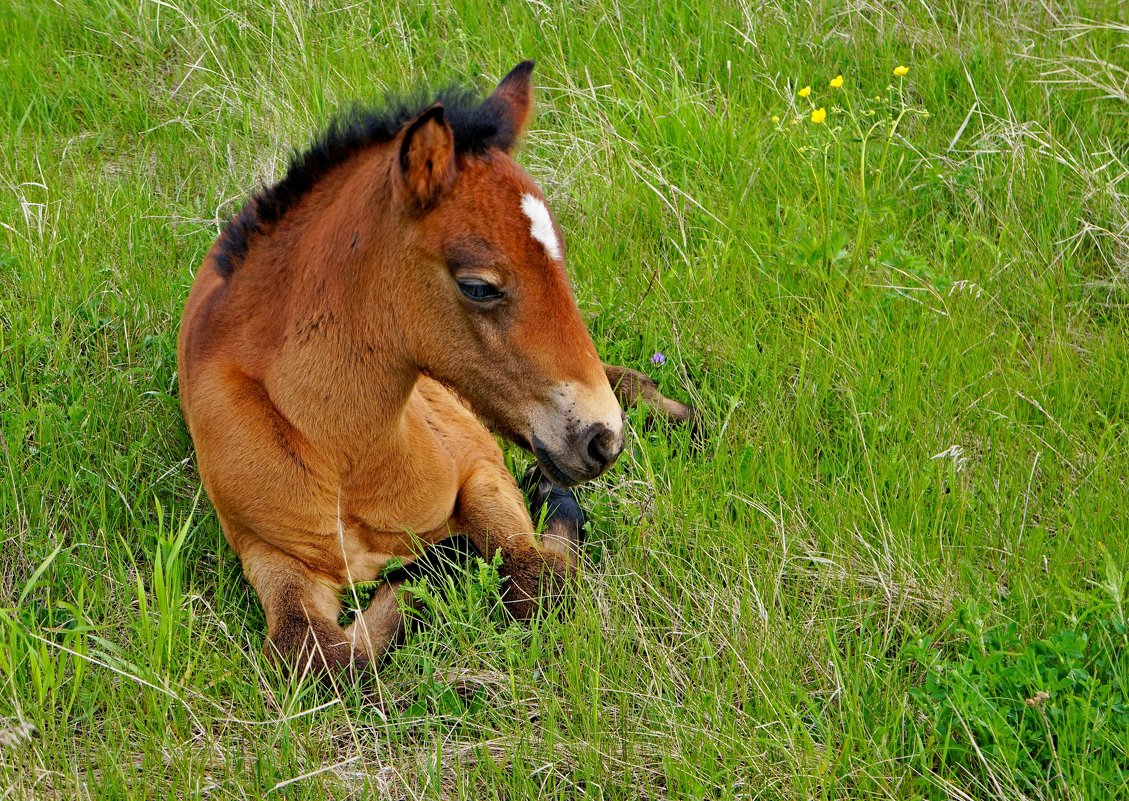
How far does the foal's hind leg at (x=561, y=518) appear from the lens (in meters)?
4.02

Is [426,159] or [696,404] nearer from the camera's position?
[426,159]

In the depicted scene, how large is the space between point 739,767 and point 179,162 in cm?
443

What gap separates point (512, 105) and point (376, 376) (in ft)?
3.19

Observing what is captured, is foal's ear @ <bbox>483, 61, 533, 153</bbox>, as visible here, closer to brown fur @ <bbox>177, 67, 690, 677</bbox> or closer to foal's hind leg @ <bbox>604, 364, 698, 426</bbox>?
brown fur @ <bbox>177, 67, 690, 677</bbox>

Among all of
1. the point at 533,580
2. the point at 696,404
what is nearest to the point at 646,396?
the point at 696,404

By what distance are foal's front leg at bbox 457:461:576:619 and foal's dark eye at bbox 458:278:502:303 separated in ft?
3.19

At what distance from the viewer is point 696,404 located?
459cm

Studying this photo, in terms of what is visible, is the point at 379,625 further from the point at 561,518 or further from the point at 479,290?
the point at 479,290

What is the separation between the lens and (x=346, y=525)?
148 inches

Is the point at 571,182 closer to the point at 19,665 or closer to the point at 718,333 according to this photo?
the point at 718,333

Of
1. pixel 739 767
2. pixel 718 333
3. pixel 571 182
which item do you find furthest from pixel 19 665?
pixel 571 182

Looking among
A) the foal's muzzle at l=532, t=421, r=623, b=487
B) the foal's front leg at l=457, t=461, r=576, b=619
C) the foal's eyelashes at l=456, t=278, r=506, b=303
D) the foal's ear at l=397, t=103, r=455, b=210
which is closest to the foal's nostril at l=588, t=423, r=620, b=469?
the foal's muzzle at l=532, t=421, r=623, b=487

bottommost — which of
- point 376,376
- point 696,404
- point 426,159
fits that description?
point 696,404

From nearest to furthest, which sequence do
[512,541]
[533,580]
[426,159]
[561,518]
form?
[426,159] → [533,580] → [512,541] → [561,518]
